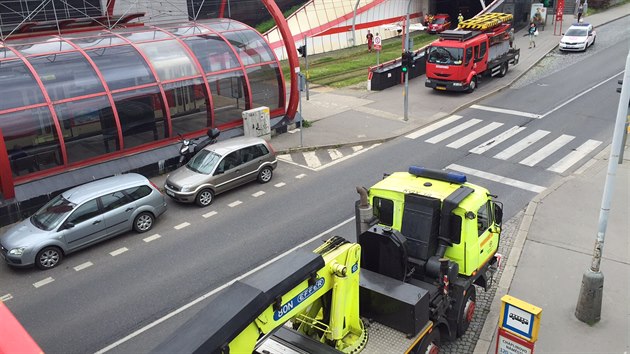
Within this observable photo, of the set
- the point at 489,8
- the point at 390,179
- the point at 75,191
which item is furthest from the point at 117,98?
the point at 489,8

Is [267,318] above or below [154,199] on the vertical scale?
above

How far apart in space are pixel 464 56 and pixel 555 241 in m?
15.0

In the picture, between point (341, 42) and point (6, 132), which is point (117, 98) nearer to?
point (6, 132)

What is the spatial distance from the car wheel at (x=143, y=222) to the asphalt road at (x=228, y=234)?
0.23 metres

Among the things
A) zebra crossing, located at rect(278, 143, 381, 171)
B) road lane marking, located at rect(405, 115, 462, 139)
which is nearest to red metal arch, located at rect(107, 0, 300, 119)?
zebra crossing, located at rect(278, 143, 381, 171)

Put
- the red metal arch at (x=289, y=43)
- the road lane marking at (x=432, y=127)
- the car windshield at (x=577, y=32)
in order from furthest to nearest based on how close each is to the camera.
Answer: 1. the car windshield at (x=577, y=32)
2. the road lane marking at (x=432, y=127)
3. the red metal arch at (x=289, y=43)

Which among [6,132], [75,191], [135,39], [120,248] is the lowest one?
Answer: [120,248]

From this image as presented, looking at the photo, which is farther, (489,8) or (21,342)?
(489,8)

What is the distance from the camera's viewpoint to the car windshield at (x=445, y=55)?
25.7 metres

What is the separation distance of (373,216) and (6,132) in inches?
456

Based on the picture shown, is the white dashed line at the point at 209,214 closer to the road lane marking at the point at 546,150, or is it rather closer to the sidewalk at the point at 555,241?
the sidewalk at the point at 555,241

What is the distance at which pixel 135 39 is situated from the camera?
19.2 meters

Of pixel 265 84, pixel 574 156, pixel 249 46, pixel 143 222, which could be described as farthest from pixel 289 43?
pixel 574 156

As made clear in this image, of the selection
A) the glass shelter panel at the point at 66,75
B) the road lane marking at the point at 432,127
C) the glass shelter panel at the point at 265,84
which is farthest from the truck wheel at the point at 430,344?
the glass shelter panel at the point at 265,84
